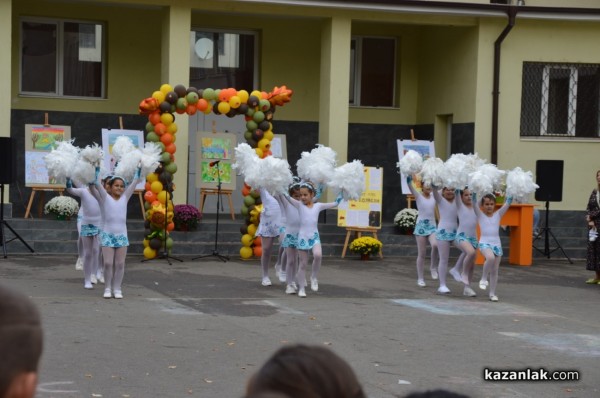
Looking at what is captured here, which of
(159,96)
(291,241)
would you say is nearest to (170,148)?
(159,96)

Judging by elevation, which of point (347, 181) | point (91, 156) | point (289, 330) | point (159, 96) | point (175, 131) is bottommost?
point (289, 330)

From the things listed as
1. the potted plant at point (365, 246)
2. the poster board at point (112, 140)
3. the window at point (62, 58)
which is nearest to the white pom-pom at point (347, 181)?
the potted plant at point (365, 246)

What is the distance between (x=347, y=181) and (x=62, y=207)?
7.15 m

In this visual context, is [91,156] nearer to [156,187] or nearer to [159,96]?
[156,187]

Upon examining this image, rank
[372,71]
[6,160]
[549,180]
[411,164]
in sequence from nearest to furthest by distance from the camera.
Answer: [411,164] < [6,160] < [549,180] < [372,71]

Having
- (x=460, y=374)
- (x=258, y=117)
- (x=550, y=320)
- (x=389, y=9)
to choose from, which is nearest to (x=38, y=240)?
(x=258, y=117)

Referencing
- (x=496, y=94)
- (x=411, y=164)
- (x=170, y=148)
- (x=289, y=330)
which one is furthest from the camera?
(x=496, y=94)

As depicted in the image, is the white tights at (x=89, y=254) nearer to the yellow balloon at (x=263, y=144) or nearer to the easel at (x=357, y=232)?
the yellow balloon at (x=263, y=144)

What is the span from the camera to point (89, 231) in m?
15.7

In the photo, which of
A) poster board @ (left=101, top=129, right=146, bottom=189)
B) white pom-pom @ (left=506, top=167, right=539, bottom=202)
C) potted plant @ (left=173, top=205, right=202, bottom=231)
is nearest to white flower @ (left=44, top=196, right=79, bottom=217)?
poster board @ (left=101, top=129, right=146, bottom=189)

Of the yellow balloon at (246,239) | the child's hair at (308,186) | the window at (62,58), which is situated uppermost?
the window at (62,58)

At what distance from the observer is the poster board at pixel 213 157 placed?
72.9 feet

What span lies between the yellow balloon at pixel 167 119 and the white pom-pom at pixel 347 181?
16.0ft

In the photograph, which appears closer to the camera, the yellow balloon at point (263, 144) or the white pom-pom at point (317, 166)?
the white pom-pom at point (317, 166)
